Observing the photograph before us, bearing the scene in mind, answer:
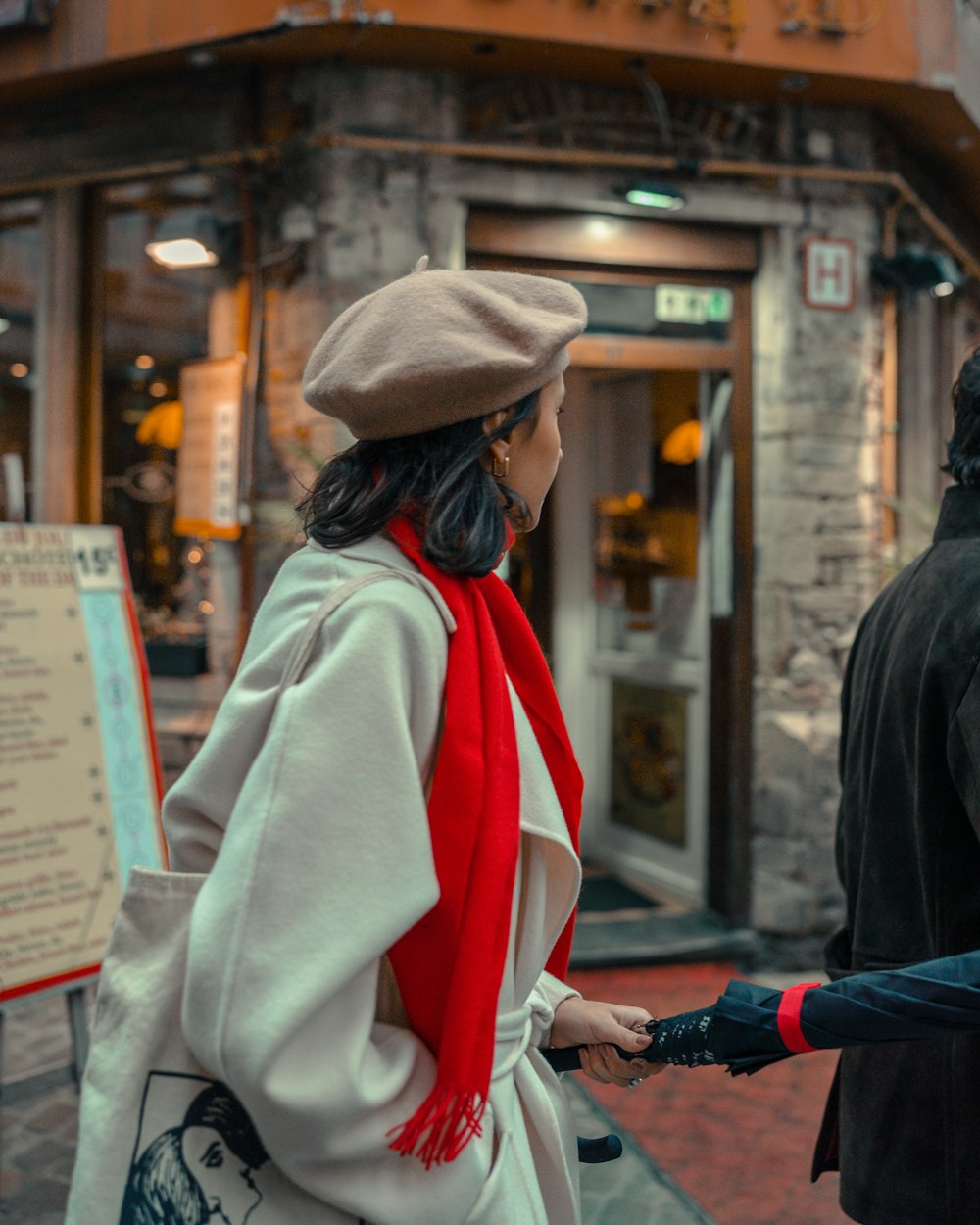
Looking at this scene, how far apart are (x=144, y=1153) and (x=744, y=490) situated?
481 cm

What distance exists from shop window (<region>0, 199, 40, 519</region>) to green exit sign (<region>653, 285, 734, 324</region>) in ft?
10.0

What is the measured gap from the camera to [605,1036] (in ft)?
4.96

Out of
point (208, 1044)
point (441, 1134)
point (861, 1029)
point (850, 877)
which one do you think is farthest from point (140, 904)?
point (850, 877)

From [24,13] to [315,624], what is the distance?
5.22 m

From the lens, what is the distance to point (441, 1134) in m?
1.18

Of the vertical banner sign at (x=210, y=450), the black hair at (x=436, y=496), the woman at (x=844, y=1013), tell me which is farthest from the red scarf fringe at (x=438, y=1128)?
the vertical banner sign at (x=210, y=450)

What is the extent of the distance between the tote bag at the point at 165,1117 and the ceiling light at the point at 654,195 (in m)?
4.34

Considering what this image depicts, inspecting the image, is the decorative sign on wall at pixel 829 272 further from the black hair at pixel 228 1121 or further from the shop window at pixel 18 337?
the black hair at pixel 228 1121

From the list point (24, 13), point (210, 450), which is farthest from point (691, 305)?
point (24, 13)

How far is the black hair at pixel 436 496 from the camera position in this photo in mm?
1326

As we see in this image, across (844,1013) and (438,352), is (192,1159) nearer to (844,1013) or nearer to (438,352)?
(844,1013)

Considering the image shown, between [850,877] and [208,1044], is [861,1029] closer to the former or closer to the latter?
[208,1044]

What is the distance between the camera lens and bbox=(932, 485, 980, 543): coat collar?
2.06 meters

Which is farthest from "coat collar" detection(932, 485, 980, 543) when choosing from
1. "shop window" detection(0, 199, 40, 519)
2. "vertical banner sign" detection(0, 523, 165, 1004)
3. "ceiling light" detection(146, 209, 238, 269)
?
"shop window" detection(0, 199, 40, 519)
